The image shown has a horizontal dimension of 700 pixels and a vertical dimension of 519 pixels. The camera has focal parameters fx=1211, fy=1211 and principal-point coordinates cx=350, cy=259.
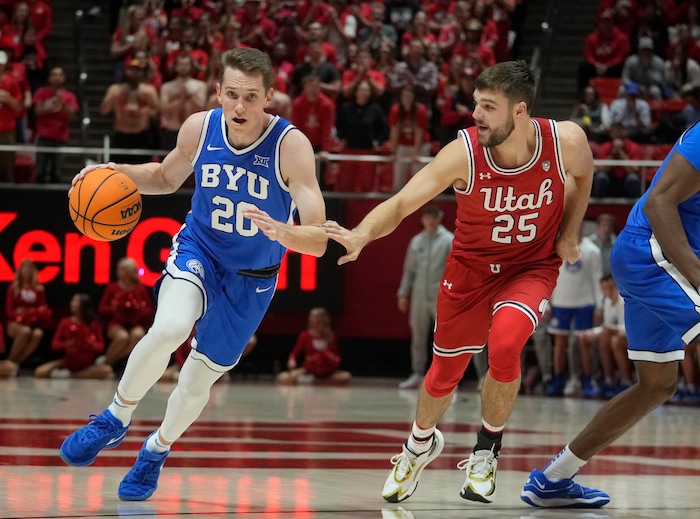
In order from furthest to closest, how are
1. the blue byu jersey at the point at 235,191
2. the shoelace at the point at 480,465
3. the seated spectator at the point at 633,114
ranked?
1. the seated spectator at the point at 633,114
2. the blue byu jersey at the point at 235,191
3. the shoelace at the point at 480,465

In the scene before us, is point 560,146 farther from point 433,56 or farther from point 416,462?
point 433,56

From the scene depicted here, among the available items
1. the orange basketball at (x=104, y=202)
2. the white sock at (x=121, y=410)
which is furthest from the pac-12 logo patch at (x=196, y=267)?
the white sock at (x=121, y=410)

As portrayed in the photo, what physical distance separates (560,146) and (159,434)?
2.40 metres

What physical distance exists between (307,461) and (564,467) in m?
1.95

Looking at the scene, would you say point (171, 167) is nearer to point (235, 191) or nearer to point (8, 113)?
point (235, 191)

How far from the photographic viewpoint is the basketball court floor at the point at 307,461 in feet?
18.4

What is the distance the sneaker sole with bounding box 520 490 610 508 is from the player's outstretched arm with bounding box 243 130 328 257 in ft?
5.53

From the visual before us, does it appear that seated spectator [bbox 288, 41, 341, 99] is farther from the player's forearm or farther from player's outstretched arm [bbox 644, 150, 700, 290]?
the player's forearm

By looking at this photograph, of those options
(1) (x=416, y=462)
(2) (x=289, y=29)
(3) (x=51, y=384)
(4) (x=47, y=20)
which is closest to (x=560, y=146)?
(1) (x=416, y=462)

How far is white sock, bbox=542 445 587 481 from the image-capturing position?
593 centimetres

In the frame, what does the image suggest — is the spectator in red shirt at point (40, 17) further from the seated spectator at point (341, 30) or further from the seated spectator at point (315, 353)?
the seated spectator at point (315, 353)

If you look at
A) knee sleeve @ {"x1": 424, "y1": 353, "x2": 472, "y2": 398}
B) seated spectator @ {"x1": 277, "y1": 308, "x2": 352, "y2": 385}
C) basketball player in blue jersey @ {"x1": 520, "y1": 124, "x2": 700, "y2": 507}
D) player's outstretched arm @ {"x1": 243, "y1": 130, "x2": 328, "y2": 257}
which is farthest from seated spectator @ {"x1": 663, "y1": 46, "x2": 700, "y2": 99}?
player's outstretched arm @ {"x1": 243, "y1": 130, "x2": 328, "y2": 257}

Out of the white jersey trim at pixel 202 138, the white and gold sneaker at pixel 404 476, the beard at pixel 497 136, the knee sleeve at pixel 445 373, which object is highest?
the beard at pixel 497 136

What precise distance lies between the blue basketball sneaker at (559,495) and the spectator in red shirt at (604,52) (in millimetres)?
12022
